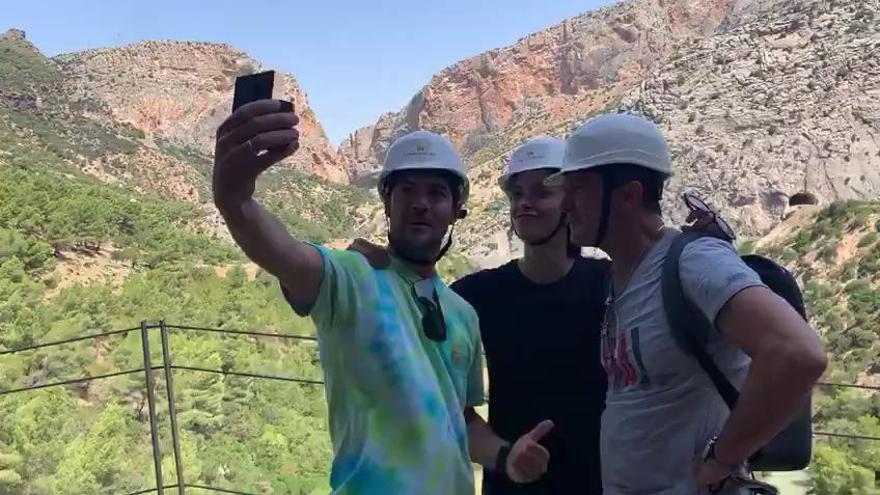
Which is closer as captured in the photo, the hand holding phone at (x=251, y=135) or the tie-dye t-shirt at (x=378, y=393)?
the hand holding phone at (x=251, y=135)

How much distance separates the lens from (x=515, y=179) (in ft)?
8.77

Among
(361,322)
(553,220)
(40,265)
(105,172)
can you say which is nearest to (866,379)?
(553,220)

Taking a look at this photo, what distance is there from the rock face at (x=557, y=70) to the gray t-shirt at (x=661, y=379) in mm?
63224

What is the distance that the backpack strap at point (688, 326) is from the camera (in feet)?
4.98

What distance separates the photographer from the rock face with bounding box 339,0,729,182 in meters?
73.2

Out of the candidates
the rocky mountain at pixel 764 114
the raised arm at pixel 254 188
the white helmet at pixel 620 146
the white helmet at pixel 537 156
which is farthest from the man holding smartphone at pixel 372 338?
the rocky mountain at pixel 764 114

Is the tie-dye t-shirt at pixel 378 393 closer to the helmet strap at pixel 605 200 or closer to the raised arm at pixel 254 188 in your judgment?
the raised arm at pixel 254 188

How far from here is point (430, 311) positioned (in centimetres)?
176

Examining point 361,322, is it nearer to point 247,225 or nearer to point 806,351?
point 247,225

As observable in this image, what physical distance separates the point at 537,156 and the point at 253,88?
56.2 inches

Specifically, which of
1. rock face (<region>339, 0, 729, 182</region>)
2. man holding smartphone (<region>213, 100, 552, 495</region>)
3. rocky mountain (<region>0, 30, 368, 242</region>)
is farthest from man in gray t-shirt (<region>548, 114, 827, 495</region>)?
rock face (<region>339, 0, 729, 182</region>)

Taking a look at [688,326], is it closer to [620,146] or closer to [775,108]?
[620,146]

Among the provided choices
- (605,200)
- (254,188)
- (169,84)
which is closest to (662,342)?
(605,200)

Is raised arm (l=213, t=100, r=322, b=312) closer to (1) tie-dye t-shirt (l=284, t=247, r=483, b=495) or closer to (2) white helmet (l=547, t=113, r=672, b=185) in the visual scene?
(1) tie-dye t-shirt (l=284, t=247, r=483, b=495)
